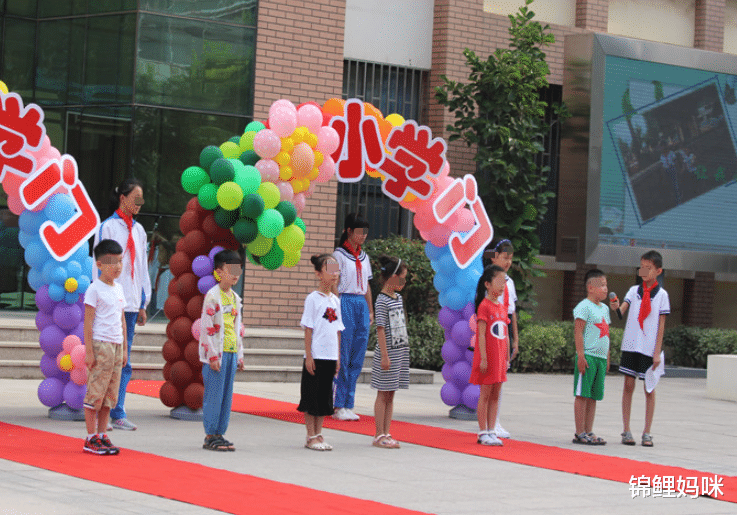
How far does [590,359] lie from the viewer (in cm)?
977

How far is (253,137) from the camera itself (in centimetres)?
1020

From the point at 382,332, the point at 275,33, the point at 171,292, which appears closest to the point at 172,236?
the point at 275,33

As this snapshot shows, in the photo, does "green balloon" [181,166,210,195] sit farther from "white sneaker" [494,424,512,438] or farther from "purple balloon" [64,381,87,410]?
"white sneaker" [494,424,512,438]

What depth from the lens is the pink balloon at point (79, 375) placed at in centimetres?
905

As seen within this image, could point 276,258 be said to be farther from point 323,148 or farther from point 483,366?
point 483,366

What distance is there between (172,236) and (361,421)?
6.12m

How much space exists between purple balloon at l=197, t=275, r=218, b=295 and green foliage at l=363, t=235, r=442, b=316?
6471mm

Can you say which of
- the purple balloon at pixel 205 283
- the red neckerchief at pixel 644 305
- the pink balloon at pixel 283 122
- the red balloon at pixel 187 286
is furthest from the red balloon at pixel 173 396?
the red neckerchief at pixel 644 305

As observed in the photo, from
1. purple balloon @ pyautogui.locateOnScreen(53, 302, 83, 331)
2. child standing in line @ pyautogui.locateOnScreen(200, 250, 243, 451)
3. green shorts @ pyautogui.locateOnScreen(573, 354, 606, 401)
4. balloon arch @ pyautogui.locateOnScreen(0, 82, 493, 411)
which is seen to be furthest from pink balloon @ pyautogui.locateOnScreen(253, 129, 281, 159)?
green shorts @ pyautogui.locateOnScreen(573, 354, 606, 401)

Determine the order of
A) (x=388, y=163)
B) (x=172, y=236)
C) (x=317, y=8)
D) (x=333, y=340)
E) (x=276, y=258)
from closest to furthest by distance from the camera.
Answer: (x=333, y=340) → (x=276, y=258) → (x=388, y=163) → (x=172, y=236) → (x=317, y=8)

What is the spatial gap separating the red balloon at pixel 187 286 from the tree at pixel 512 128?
790 centimetres

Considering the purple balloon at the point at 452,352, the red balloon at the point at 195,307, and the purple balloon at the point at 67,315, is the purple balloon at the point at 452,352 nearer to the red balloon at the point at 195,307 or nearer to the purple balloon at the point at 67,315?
the red balloon at the point at 195,307

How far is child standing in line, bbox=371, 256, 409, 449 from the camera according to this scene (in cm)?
885

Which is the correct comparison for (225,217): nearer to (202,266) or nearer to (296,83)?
(202,266)
